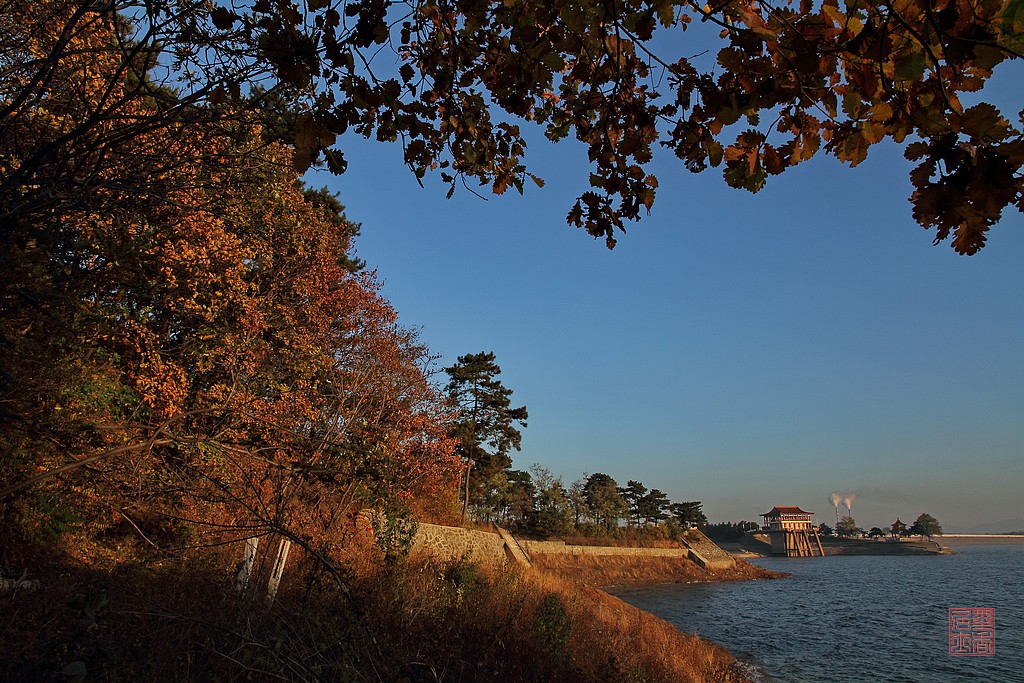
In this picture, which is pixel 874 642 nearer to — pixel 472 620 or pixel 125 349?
pixel 472 620

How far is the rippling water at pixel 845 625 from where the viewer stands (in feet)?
56.0

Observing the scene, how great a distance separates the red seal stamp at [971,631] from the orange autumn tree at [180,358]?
21292 mm

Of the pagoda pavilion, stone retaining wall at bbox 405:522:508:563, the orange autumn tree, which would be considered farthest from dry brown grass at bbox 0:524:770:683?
the pagoda pavilion

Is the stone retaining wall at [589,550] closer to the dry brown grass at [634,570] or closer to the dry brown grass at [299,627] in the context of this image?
the dry brown grass at [634,570]

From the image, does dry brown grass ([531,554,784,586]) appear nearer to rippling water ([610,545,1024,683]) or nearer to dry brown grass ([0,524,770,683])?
rippling water ([610,545,1024,683])

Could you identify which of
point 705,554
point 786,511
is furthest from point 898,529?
point 705,554

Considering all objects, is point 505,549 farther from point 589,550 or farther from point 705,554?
point 705,554

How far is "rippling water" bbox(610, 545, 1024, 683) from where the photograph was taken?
1708cm

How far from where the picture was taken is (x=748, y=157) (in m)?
1.98

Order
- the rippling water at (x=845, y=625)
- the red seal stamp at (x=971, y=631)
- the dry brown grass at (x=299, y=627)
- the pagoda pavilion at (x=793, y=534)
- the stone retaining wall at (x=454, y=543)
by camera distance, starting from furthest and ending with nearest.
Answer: the pagoda pavilion at (x=793, y=534)
the red seal stamp at (x=971, y=631)
the stone retaining wall at (x=454, y=543)
the rippling water at (x=845, y=625)
the dry brown grass at (x=299, y=627)

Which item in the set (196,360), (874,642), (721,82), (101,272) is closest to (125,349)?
(196,360)

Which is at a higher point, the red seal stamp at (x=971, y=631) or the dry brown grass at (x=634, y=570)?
the red seal stamp at (x=971, y=631)

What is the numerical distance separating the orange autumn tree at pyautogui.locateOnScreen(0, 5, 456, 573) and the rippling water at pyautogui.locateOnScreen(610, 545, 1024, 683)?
1398 cm

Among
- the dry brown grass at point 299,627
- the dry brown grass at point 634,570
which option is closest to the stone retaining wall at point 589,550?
the dry brown grass at point 634,570
